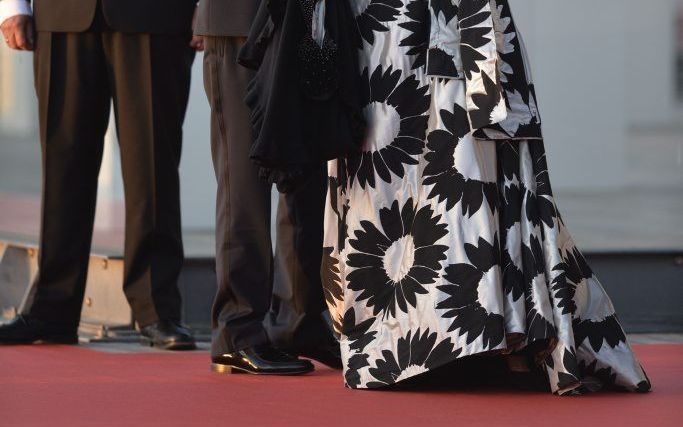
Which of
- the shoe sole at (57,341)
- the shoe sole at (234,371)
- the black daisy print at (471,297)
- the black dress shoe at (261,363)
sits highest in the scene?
the black daisy print at (471,297)

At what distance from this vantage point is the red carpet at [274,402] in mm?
3039

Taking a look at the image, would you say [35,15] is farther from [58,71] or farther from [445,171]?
[445,171]

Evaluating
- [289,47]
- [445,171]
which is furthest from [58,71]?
[445,171]

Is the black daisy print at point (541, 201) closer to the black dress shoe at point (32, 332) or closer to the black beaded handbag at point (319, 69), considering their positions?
the black beaded handbag at point (319, 69)

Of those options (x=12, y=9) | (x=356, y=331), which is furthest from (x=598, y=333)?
(x=12, y=9)

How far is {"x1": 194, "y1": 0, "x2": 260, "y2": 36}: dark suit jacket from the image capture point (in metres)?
3.59

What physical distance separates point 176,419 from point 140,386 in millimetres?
486

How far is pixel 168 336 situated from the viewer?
4223 millimetres

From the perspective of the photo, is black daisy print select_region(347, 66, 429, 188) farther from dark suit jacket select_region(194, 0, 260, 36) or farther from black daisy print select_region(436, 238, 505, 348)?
dark suit jacket select_region(194, 0, 260, 36)

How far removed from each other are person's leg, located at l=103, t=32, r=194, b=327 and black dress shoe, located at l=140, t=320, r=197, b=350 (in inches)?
1.0

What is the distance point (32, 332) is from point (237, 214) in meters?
1.03

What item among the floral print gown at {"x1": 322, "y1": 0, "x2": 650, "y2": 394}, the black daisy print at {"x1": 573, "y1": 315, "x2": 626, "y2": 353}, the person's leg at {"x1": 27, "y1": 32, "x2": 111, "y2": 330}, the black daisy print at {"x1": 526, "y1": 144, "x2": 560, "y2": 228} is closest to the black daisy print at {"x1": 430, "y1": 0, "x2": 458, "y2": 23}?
the floral print gown at {"x1": 322, "y1": 0, "x2": 650, "y2": 394}

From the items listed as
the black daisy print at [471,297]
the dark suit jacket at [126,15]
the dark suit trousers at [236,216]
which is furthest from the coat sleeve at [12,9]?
the black daisy print at [471,297]

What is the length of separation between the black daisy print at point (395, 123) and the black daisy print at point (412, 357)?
39cm
